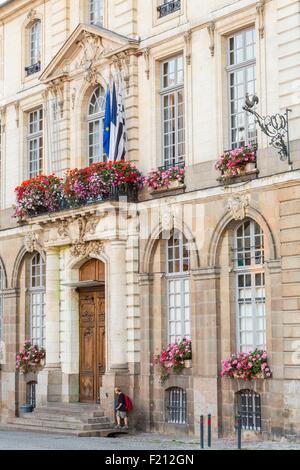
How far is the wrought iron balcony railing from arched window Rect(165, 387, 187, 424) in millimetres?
10844

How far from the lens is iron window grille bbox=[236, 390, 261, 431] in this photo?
2238 centimetres

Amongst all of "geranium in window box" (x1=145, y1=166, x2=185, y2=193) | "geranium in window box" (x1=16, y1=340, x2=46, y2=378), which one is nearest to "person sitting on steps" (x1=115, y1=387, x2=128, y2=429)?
"geranium in window box" (x1=16, y1=340, x2=46, y2=378)

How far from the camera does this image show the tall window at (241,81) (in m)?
23.4

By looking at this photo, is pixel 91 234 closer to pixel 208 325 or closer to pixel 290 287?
pixel 208 325

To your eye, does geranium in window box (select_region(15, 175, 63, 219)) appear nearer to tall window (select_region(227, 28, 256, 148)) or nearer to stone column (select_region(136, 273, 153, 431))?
stone column (select_region(136, 273, 153, 431))

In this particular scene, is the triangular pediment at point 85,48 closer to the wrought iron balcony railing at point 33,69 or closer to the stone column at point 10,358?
the wrought iron balcony railing at point 33,69

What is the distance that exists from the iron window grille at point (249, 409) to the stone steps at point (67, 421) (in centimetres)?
331

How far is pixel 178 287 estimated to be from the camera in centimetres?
2502

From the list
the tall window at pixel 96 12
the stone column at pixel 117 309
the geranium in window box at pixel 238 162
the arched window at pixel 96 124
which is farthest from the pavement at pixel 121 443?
the tall window at pixel 96 12

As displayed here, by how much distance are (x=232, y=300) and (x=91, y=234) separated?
4.73 m

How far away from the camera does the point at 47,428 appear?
2555 centimetres

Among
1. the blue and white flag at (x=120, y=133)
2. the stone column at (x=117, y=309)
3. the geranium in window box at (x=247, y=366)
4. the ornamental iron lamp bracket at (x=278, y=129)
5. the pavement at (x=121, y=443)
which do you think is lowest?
the pavement at (x=121, y=443)

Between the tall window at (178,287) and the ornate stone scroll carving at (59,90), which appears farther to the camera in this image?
the ornate stone scroll carving at (59,90)
